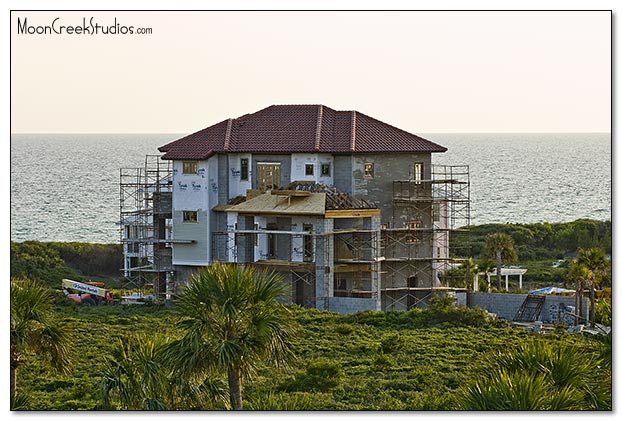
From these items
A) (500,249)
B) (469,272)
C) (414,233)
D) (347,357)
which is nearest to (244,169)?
(414,233)

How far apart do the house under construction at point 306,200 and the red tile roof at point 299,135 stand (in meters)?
0.03

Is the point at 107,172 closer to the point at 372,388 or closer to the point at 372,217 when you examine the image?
the point at 372,217

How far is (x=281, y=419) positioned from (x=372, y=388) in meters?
6.75

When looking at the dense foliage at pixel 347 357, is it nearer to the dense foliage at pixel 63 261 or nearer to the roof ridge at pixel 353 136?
the roof ridge at pixel 353 136

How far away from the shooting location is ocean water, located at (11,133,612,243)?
75.6m

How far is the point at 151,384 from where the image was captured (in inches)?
1070

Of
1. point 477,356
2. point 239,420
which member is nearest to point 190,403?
point 239,420

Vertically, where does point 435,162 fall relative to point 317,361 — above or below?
above

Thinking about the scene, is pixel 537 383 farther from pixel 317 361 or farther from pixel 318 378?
pixel 317 361

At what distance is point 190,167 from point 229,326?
23.8 metres

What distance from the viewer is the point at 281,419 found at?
27766 millimetres

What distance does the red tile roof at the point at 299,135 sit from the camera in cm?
4972

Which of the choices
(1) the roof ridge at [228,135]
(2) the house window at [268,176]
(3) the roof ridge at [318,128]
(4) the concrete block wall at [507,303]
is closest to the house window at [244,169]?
(2) the house window at [268,176]

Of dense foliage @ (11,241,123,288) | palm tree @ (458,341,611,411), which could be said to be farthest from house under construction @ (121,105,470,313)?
palm tree @ (458,341,611,411)
